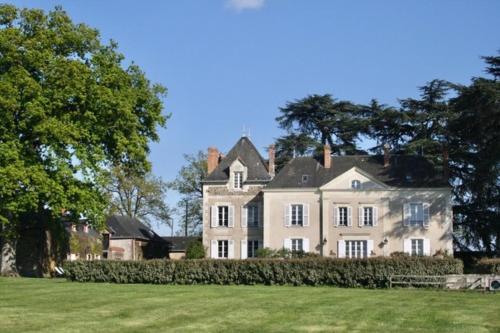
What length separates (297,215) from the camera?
45.6 metres

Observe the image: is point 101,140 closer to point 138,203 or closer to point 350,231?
point 350,231

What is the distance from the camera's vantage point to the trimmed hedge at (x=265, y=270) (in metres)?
28.7

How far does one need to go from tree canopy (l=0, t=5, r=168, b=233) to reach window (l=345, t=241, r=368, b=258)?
1612 cm

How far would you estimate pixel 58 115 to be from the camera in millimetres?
32000

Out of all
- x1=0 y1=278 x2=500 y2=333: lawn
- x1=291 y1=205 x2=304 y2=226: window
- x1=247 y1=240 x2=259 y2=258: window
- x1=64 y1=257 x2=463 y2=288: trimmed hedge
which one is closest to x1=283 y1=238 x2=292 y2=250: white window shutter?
x1=291 y1=205 x2=304 y2=226: window

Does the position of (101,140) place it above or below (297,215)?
above

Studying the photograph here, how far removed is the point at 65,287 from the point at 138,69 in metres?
12.4

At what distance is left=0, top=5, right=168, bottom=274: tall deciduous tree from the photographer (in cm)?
3036

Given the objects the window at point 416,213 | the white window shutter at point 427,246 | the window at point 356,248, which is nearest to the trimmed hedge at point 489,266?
the white window shutter at point 427,246

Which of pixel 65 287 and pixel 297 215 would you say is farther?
pixel 297 215

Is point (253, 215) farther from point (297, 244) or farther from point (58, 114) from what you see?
point (58, 114)

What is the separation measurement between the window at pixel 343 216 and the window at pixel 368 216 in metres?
1.10

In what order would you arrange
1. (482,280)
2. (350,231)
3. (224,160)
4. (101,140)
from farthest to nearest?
(224,160) < (350,231) < (101,140) < (482,280)

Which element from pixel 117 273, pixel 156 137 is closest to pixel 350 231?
pixel 156 137
